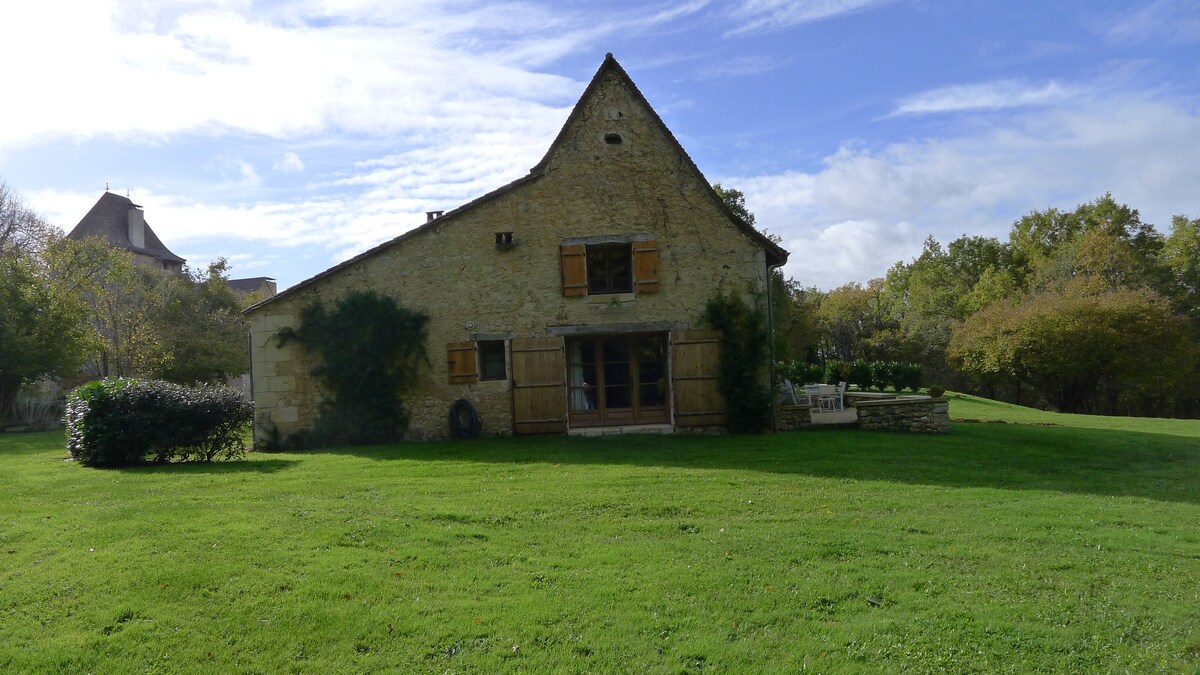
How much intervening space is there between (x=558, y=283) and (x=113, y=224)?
40.1 metres

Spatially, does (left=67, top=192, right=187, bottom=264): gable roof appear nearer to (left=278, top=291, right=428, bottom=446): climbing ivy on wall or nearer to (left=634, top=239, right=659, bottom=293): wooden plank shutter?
(left=278, top=291, right=428, bottom=446): climbing ivy on wall

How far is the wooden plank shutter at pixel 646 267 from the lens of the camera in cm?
1619

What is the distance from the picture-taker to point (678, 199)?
1638cm

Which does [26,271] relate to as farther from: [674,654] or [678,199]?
[674,654]

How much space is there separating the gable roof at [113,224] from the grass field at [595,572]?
129 ft

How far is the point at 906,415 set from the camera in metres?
16.6

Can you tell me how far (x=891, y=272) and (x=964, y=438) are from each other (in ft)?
154

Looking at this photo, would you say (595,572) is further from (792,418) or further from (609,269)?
(792,418)

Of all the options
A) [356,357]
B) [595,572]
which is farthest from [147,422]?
[595,572]

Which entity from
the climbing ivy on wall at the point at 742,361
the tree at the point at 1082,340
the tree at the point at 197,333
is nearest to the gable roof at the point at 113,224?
the tree at the point at 197,333

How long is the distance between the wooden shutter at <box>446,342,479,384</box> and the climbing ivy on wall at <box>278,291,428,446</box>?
2.40 feet

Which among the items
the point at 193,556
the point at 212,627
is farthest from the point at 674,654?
the point at 193,556

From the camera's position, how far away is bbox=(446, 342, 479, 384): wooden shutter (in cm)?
1600

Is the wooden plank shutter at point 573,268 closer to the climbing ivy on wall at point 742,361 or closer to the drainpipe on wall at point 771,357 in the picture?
the climbing ivy on wall at point 742,361
